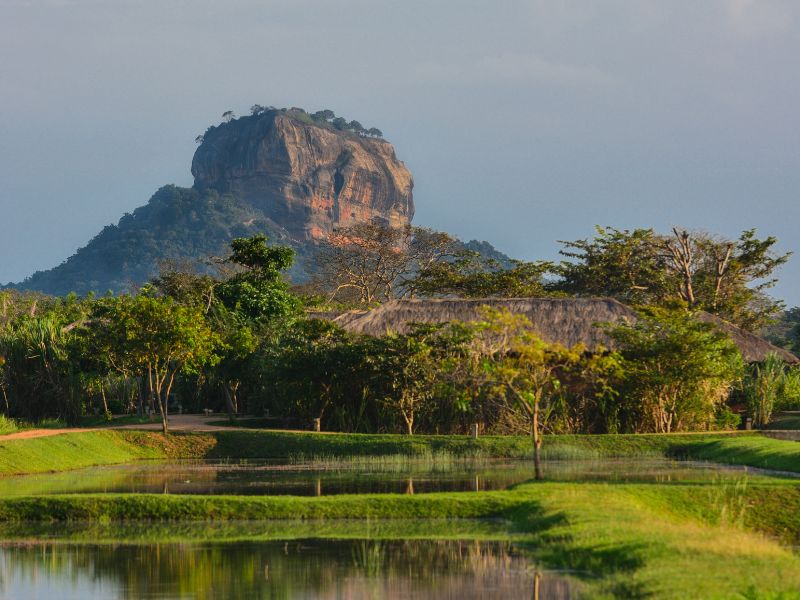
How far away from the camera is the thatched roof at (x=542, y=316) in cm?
3553

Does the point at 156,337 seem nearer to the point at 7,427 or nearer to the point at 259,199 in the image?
the point at 7,427

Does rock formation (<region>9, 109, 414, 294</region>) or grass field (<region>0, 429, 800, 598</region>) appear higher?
rock formation (<region>9, 109, 414, 294</region>)

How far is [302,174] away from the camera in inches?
7028

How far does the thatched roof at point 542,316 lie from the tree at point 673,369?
2.52 meters

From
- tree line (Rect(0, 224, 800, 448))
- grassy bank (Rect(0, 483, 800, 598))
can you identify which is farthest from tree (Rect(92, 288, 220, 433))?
grassy bank (Rect(0, 483, 800, 598))

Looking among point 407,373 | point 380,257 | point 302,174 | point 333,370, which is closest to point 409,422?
point 407,373

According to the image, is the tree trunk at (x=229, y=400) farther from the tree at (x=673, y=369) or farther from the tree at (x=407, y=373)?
the tree at (x=673, y=369)

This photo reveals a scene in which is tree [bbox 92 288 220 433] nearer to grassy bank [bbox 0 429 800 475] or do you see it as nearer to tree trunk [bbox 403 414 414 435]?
grassy bank [bbox 0 429 800 475]

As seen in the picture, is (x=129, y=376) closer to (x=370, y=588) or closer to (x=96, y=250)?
(x=370, y=588)

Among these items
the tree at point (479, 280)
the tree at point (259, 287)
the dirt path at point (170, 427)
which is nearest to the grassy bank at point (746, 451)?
the dirt path at point (170, 427)

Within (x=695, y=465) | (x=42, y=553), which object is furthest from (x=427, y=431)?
(x=42, y=553)

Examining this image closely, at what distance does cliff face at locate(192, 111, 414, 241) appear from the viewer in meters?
177

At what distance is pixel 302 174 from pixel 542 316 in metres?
145

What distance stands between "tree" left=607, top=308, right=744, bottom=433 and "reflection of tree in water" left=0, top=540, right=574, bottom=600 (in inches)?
663
